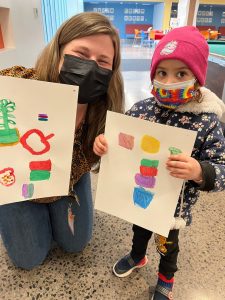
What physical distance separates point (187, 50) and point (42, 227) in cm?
91

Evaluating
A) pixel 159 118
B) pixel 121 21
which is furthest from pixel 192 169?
pixel 121 21

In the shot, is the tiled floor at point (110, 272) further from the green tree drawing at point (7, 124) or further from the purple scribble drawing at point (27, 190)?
the green tree drawing at point (7, 124)

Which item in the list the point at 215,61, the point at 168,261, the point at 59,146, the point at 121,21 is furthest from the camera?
the point at 121,21

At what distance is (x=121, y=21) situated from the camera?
15.3 meters

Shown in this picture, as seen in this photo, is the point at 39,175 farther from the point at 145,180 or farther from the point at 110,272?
the point at 110,272

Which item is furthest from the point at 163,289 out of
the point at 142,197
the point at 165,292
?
the point at 142,197

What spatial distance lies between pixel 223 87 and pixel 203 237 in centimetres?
192

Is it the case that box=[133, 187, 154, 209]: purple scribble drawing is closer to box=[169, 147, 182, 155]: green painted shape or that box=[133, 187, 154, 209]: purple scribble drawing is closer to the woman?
box=[169, 147, 182, 155]: green painted shape

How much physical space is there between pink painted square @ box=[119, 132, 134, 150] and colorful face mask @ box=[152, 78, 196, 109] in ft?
0.52

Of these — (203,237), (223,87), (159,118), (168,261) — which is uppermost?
(159,118)

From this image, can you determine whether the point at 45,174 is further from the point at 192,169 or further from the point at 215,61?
the point at 215,61

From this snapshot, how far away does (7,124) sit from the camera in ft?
2.51

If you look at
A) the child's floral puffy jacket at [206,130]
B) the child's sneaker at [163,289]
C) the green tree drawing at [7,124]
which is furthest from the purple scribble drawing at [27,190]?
the child's sneaker at [163,289]

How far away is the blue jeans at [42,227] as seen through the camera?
3.35 feet
